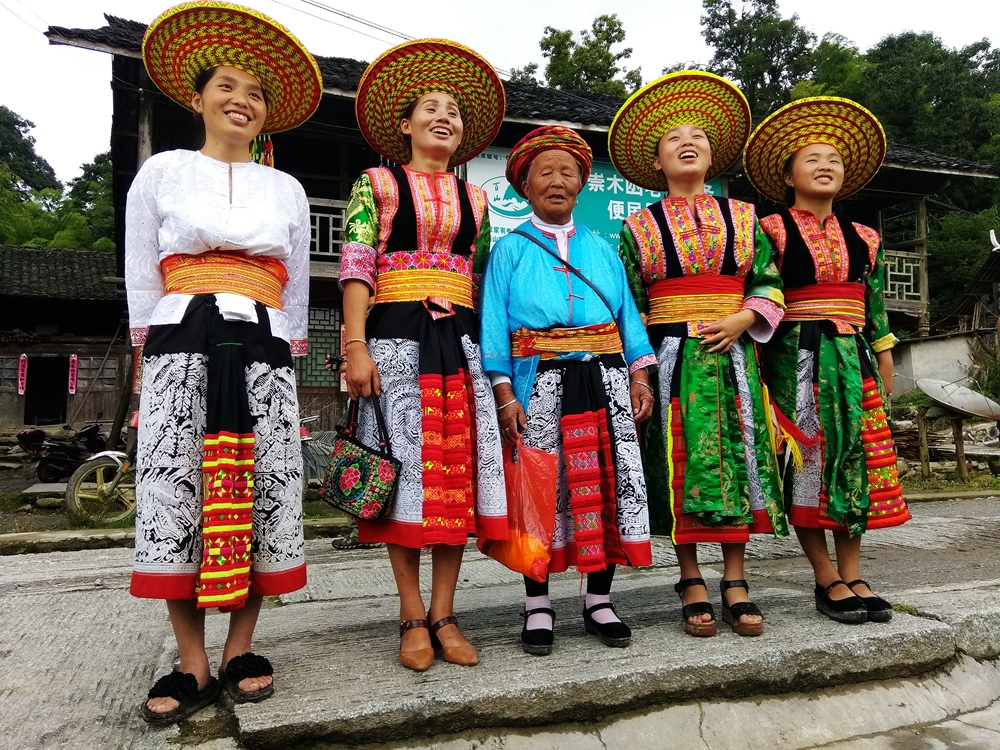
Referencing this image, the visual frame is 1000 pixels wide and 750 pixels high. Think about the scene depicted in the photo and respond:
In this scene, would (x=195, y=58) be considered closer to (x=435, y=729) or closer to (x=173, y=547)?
(x=173, y=547)

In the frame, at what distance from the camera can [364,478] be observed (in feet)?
6.89

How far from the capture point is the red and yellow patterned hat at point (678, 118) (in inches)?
106

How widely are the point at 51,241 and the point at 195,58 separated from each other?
110 ft

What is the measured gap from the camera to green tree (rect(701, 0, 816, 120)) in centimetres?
2848

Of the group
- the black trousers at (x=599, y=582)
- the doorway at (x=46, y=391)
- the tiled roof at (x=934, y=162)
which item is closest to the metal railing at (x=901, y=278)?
the tiled roof at (x=934, y=162)

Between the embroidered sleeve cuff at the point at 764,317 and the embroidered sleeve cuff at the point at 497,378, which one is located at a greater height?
the embroidered sleeve cuff at the point at 764,317

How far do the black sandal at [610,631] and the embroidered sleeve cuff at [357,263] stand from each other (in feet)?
4.37

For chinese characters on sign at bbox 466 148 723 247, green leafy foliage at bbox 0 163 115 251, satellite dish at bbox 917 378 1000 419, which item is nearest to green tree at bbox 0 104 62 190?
green leafy foliage at bbox 0 163 115 251

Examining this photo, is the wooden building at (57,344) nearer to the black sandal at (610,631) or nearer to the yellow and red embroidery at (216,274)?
the yellow and red embroidery at (216,274)

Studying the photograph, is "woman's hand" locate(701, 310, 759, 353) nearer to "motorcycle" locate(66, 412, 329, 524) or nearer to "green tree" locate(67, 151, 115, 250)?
"motorcycle" locate(66, 412, 329, 524)

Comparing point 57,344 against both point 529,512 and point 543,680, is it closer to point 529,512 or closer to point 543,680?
point 529,512

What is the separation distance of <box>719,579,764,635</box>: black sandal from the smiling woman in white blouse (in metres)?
1.46

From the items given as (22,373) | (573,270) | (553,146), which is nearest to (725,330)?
(573,270)

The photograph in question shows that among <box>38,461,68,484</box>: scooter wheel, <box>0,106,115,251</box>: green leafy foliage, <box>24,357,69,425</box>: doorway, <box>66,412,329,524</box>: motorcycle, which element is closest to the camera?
<box>66,412,329,524</box>: motorcycle
